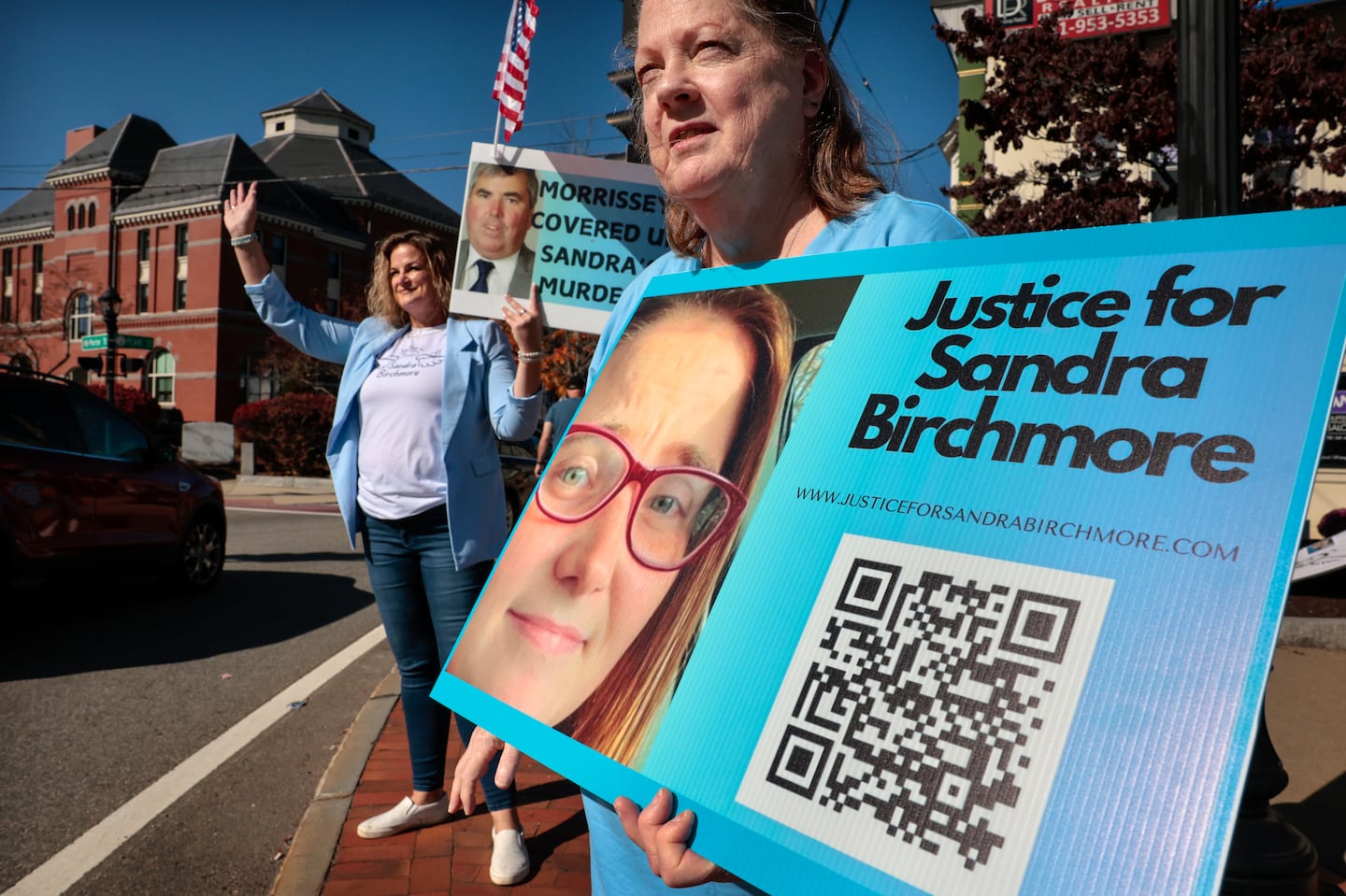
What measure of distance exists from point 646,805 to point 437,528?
2.38m

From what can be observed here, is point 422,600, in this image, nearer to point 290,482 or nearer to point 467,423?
point 467,423

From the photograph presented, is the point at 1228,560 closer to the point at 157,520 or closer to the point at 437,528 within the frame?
the point at 437,528

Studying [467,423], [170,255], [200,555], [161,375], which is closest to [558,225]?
[467,423]

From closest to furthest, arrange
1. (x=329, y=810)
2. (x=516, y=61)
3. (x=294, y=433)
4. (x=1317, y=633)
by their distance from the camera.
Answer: (x=329, y=810), (x=516, y=61), (x=1317, y=633), (x=294, y=433)

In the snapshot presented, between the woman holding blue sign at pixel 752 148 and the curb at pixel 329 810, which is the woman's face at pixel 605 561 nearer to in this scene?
the woman holding blue sign at pixel 752 148

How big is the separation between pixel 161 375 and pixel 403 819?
4796 centimetres

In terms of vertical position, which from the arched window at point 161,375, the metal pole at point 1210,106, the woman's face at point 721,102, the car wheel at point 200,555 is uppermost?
the metal pole at point 1210,106

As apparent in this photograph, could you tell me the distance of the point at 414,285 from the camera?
3.50 metres

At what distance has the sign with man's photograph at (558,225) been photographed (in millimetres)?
3713

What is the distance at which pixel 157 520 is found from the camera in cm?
791

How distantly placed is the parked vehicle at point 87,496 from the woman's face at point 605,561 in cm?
648

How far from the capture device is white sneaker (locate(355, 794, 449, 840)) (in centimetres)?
342

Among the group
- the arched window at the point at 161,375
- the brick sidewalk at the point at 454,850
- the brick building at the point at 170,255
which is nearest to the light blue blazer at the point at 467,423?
the brick sidewalk at the point at 454,850

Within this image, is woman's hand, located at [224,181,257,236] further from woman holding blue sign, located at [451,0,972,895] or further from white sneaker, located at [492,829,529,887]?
woman holding blue sign, located at [451,0,972,895]
